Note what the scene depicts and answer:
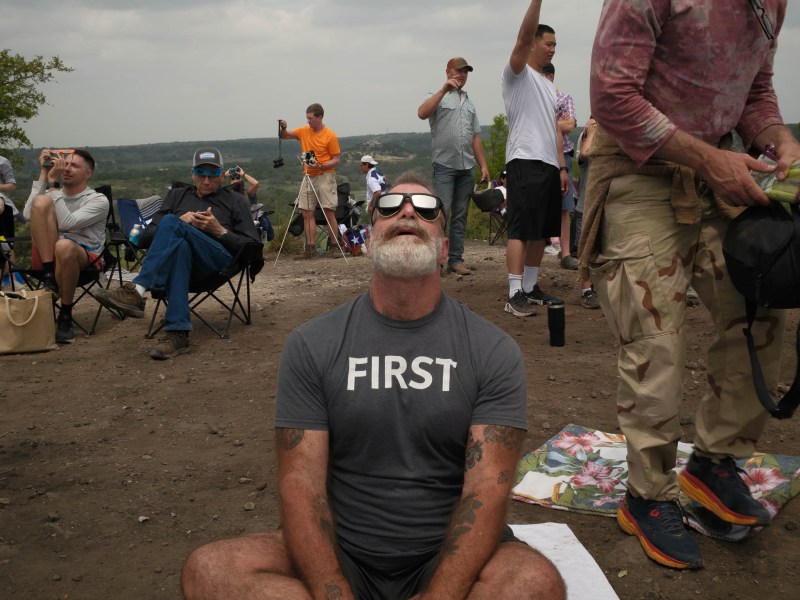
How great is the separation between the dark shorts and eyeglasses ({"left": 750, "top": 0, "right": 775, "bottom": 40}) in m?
1.86

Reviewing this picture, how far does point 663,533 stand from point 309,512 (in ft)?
4.61

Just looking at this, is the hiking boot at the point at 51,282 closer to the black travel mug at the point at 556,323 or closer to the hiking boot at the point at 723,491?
the black travel mug at the point at 556,323

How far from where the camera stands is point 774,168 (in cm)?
271

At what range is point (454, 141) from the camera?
7988 mm

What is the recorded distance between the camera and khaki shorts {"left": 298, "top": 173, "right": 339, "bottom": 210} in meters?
11.4

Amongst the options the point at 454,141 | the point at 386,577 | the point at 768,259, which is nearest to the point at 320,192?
the point at 454,141

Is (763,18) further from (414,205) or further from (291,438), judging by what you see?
(291,438)

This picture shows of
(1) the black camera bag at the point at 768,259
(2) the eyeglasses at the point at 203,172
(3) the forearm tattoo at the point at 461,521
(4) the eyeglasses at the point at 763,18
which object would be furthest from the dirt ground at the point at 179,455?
(4) the eyeglasses at the point at 763,18

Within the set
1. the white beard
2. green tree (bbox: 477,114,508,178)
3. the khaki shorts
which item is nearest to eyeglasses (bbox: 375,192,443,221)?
the white beard

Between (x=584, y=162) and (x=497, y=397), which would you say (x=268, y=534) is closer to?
(x=497, y=397)

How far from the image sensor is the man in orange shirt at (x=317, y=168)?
37.8 ft

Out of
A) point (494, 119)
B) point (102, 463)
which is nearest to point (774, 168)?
point (102, 463)

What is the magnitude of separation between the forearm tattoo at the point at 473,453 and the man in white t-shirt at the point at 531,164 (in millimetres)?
4449

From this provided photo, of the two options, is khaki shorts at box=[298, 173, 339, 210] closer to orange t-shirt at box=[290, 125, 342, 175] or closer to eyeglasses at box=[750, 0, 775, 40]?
orange t-shirt at box=[290, 125, 342, 175]
